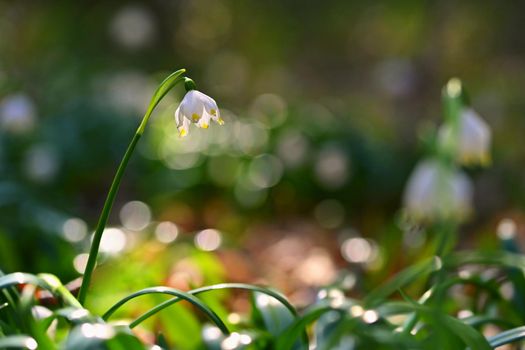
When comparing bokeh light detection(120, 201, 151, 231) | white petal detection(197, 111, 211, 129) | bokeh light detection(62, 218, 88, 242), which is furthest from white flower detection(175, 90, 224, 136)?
bokeh light detection(120, 201, 151, 231)

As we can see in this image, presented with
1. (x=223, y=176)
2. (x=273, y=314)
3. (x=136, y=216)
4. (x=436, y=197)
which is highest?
(x=223, y=176)

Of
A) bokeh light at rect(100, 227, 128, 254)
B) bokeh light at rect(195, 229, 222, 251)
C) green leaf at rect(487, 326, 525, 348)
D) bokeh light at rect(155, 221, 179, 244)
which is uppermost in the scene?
bokeh light at rect(155, 221, 179, 244)

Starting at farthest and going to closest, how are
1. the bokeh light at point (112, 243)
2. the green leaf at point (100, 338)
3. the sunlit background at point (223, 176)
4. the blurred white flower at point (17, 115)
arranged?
the blurred white flower at point (17, 115) < the sunlit background at point (223, 176) < the bokeh light at point (112, 243) < the green leaf at point (100, 338)

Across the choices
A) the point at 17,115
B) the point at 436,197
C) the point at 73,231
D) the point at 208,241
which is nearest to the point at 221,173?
the point at 17,115

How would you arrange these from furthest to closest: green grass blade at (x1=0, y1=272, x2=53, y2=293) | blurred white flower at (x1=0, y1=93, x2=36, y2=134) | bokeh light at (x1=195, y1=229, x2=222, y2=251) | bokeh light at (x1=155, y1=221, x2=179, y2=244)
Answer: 1. blurred white flower at (x1=0, y1=93, x2=36, y2=134)
2. bokeh light at (x1=155, y1=221, x2=179, y2=244)
3. bokeh light at (x1=195, y1=229, x2=222, y2=251)
4. green grass blade at (x1=0, y1=272, x2=53, y2=293)

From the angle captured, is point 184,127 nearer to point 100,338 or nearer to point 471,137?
point 100,338

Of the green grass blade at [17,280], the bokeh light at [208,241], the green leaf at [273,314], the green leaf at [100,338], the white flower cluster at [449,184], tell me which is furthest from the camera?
the bokeh light at [208,241]

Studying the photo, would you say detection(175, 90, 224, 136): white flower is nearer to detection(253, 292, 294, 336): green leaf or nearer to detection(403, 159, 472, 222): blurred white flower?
detection(253, 292, 294, 336): green leaf

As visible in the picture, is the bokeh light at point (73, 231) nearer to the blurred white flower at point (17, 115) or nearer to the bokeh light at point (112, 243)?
the bokeh light at point (112, 243)

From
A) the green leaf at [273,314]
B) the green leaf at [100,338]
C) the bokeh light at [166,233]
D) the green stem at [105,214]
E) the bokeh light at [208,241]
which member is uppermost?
the bokeh light at [166,233]

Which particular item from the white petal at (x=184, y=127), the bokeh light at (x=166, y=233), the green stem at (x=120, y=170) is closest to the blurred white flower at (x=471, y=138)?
the white petal at (x=184, y=127)

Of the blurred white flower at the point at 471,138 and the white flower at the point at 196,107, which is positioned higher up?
the blurred white flower at the point at 471,138
